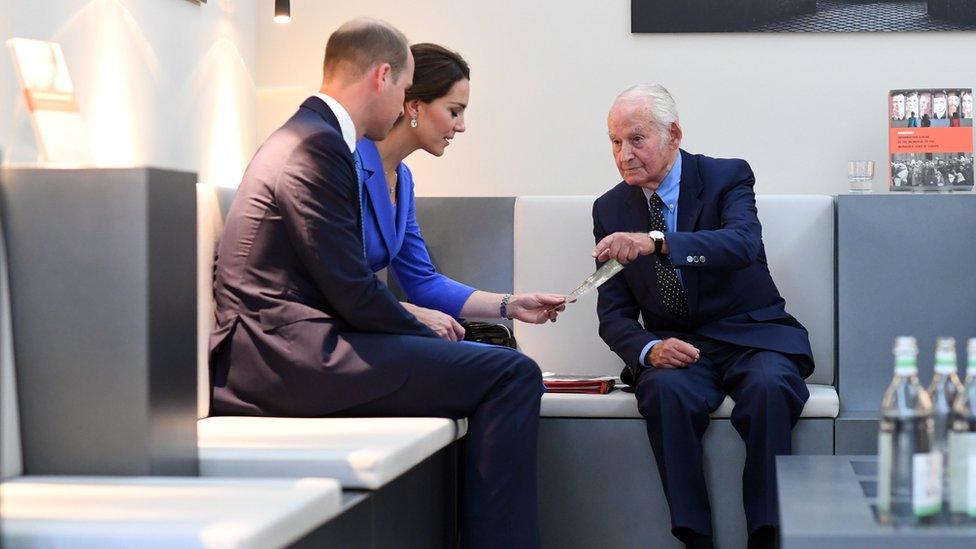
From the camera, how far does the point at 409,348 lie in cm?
277

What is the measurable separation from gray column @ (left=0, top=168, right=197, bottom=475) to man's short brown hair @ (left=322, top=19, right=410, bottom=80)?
90cm

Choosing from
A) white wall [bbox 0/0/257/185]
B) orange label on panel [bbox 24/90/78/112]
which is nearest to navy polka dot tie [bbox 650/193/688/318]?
white wall [bbox 0/0/257/185]

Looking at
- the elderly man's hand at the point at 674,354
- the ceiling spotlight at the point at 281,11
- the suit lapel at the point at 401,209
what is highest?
the ceiling spotlight at the point at 281,11

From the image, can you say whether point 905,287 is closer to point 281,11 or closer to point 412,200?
point 412,200

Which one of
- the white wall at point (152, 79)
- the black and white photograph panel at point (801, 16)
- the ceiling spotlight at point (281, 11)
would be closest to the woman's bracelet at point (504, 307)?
the white wall at point (152, 79)

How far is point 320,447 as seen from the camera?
235cm

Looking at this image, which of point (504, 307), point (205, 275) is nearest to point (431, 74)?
point (504, 307)

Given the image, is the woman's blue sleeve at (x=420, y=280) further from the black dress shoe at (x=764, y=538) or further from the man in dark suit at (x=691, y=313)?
the black dress shoe at (x=764, y=538)

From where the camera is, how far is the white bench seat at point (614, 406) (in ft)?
11.1

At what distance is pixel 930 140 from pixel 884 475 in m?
2.10

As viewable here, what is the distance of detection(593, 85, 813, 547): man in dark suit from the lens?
3268mm

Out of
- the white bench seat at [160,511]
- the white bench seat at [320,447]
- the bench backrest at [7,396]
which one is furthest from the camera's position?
the white bench seat at [320,447]

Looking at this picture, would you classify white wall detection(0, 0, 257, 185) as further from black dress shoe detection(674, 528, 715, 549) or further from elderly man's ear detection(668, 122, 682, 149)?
black dress shoe detection(674, 528, 715, 549)

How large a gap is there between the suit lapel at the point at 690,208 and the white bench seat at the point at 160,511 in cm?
170
